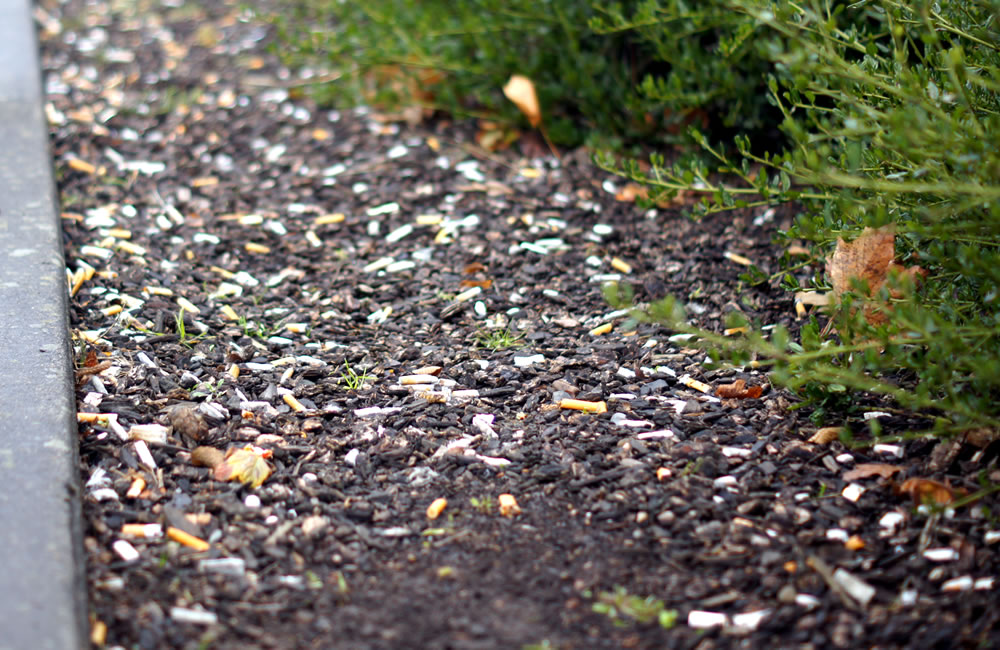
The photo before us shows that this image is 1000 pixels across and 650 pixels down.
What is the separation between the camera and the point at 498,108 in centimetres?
434

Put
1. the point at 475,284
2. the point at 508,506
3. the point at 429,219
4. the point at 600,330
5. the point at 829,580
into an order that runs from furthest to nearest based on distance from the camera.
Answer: the point at 429,219 → the point at 475,284 → the point at 600,330 → the point at 508,506 → the point at 829,580

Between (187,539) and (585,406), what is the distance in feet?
3.58

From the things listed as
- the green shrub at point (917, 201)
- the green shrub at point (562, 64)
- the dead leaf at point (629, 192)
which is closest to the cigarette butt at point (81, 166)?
the green shrub at point (562, 64)

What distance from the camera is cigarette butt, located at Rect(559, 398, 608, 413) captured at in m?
2.62

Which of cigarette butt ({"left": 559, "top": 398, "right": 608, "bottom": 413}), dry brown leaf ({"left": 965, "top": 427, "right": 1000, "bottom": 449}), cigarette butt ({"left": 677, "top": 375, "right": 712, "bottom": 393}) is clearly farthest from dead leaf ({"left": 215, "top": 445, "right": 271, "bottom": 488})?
dry brown leaf ({"left": 965, "top": 427, "right": 1000, "bottom": 449})

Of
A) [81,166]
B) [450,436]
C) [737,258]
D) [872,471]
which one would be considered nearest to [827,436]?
[872,471]

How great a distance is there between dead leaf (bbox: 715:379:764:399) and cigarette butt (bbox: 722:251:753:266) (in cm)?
83

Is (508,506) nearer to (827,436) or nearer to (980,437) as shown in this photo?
(827,436)

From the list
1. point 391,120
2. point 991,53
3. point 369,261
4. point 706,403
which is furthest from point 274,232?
point 991,53

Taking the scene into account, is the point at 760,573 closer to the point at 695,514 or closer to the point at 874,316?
the point at 695,514

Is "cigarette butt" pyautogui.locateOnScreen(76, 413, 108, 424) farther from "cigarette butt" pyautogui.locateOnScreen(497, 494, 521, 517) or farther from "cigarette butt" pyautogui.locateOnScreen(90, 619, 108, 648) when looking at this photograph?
"cigarette butt" pyautogui.locateOnScreen(497, 494, 521, 517)

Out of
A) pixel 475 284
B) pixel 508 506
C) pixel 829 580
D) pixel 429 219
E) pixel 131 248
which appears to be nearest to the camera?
pixel 829 580

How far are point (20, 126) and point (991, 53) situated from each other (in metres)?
3.68

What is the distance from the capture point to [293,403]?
2693 mm
